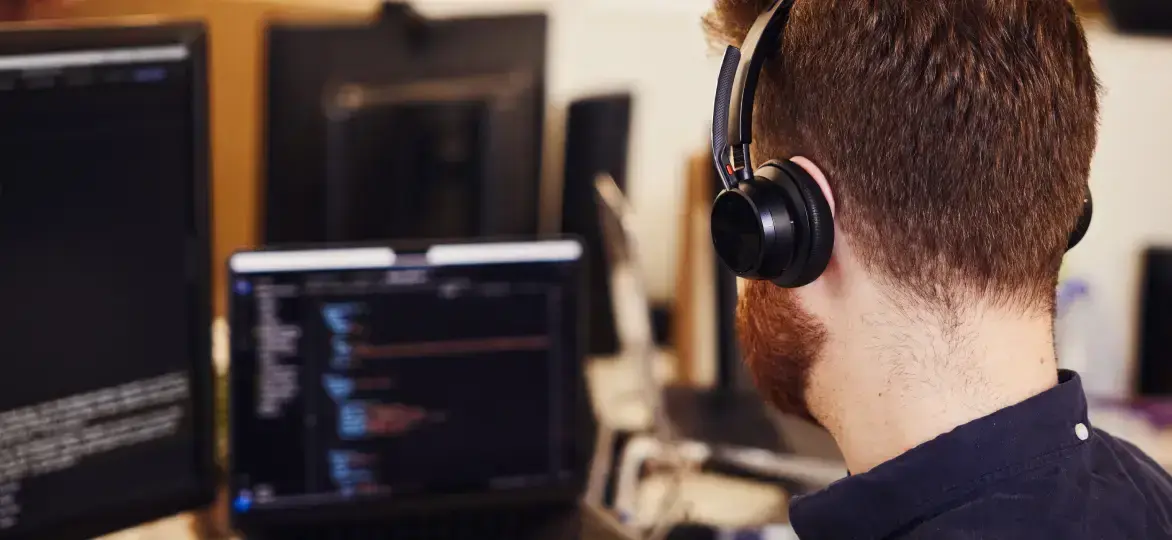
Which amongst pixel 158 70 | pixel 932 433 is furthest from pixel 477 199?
pixel 932 433

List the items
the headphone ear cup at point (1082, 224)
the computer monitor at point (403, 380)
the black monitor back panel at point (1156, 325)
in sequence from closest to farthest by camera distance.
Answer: the headphone ear cup at point (1082, 224) < the computer monitor at point (403, 380) < the black monitor back panel at point (1156, 325)

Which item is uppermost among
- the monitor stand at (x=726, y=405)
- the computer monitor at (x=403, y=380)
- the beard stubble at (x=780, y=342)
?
the beard stubble at (x=780, y=342)

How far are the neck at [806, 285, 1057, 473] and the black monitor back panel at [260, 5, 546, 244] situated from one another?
28.5 inches

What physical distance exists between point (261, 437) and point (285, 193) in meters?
0.37

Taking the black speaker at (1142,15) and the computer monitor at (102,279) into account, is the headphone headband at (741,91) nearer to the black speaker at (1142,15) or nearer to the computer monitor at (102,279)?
the computer monitor at (102,279)

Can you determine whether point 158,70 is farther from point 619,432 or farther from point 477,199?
point 619,432

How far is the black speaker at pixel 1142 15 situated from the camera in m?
1.70

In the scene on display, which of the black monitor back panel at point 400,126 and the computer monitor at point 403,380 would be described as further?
the black monitor back panel at point 400,126

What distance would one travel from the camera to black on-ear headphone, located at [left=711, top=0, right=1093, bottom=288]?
71cm

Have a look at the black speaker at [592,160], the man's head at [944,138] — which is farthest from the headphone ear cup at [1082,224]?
the black speaker at [592,160]

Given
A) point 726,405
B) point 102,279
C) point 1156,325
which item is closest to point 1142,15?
point 1156,325

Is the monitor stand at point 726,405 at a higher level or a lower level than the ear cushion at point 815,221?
lower

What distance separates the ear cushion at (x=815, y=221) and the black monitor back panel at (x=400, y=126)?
72 centimetres

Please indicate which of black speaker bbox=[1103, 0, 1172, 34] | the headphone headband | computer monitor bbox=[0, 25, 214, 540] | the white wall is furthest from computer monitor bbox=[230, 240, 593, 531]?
black speaker bbox=[1103, 0, 1172, 34]
